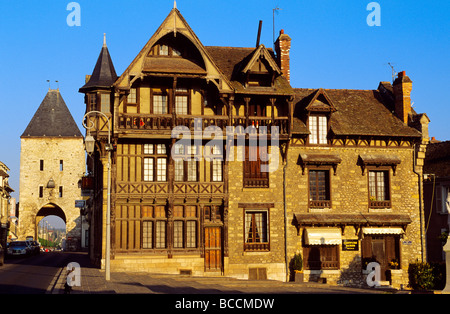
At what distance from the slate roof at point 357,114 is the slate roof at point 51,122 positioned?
39.3 meters

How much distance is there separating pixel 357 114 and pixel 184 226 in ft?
39.9

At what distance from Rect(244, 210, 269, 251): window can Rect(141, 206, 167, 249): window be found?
4479 mm

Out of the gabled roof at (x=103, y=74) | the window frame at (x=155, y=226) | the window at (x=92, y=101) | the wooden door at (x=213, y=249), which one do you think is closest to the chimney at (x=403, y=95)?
the wooden door at (x=213, y=249)

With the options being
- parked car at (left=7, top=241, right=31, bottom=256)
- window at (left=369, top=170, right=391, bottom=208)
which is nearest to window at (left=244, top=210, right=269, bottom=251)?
window at (left=369, top=170, right=391, bottom=208)

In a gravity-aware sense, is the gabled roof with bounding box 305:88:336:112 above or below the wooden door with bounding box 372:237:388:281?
above

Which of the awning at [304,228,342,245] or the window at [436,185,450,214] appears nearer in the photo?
the awning at [304,228,342,245]

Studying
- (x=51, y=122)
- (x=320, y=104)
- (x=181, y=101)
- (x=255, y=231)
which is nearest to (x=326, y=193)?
(x=255, y=231)

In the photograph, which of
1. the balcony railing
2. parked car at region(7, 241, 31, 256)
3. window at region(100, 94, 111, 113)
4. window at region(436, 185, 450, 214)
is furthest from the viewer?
parked car at region(7, 241, 31, 256)

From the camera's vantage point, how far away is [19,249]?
47.9m

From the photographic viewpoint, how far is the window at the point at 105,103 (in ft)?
103

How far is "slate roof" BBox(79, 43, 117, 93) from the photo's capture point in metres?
31.4

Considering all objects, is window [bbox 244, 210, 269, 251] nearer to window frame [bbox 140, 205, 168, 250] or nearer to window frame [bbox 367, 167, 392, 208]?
window frame [bbox 140, 205, 168, 250]
